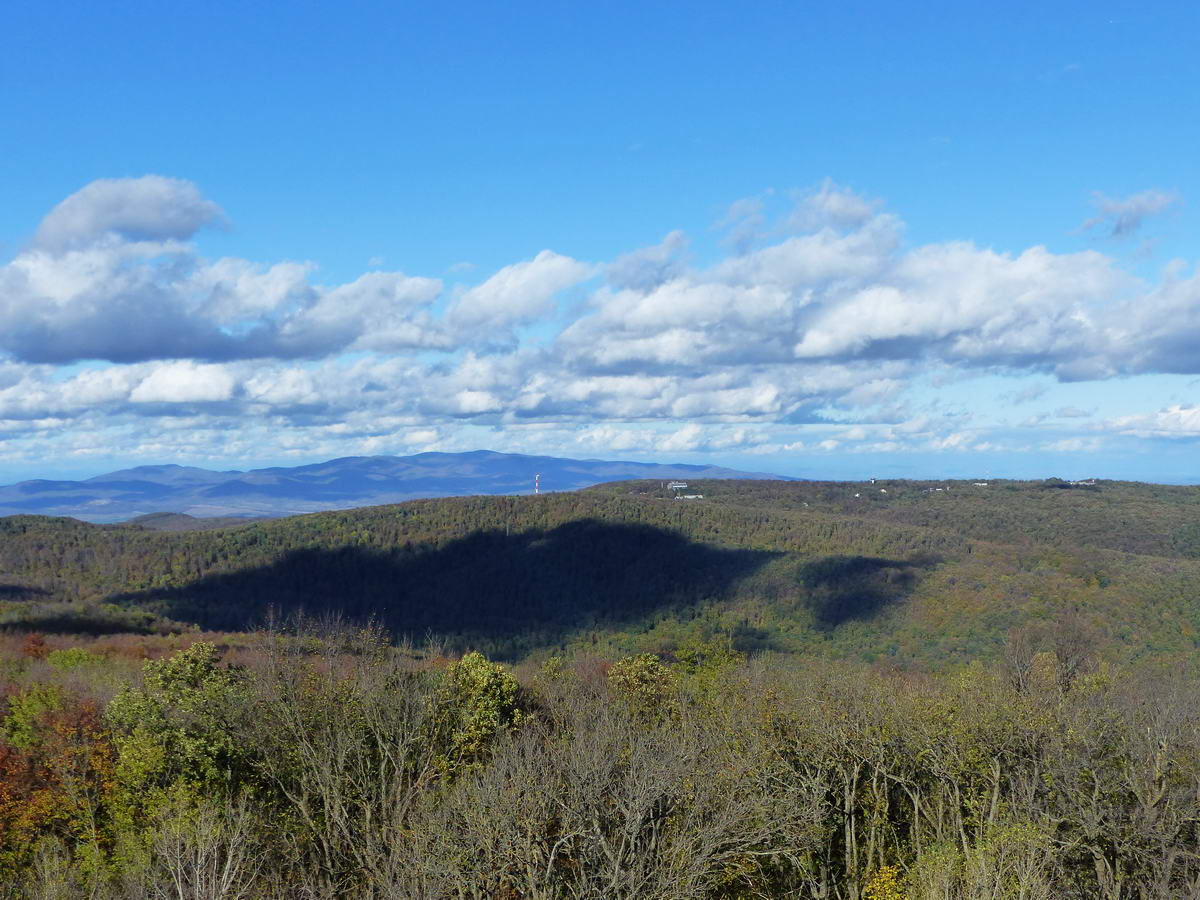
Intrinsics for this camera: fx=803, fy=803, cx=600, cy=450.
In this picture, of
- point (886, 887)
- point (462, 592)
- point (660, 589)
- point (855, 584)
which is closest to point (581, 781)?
point (886, 887)

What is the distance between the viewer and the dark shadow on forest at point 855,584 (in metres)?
156

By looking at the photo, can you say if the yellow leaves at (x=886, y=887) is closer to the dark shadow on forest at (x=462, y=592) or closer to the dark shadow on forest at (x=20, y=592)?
the dark shadow on forest at (x=462, y=592)

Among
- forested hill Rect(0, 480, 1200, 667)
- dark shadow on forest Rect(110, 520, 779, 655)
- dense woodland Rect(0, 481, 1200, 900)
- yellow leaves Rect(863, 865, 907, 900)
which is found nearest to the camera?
dense woodland Rect(0, 481, 1200, 900)

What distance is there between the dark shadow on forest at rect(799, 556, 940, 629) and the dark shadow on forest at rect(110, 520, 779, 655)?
17099 millimetres

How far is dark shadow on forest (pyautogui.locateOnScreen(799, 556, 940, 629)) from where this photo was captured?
512 feet

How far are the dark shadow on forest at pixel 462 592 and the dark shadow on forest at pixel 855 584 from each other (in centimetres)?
1710

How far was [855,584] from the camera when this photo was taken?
166 m

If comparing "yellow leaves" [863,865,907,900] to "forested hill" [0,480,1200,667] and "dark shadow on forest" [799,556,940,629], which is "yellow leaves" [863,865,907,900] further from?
"dark shadow on forest" [799,556,940,629]

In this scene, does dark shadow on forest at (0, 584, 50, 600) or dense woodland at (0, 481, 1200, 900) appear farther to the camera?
dark shadow on forest at (0, 584, 50, 600)

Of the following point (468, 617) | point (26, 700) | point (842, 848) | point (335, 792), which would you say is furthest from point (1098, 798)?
point (468, 617)

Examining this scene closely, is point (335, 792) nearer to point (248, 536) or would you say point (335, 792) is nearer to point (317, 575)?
point (317, 575)

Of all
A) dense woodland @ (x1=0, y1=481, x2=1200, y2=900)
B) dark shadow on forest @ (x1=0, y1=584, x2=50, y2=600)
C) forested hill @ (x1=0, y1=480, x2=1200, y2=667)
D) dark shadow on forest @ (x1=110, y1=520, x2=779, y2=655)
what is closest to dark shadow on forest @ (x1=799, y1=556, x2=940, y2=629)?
forested hill @ (x1=0, y1=480, x2=1200, y2=667)

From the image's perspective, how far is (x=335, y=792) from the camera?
1192 inches

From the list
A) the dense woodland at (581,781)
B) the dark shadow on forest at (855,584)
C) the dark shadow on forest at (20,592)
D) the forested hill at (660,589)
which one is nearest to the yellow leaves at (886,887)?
the dense woodland at (581,781)
